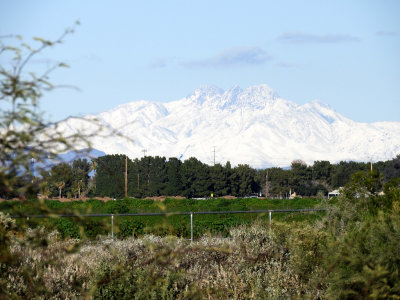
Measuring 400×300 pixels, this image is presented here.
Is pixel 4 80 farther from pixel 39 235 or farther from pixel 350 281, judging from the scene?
pixel 350 281

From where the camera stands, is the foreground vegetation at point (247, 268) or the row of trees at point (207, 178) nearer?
the foreground vegetation at point (247, 268)

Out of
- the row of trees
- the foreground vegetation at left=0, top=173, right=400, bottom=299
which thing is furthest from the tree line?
the foreground vegetation at left=0, top=173, right=400, bottom=299

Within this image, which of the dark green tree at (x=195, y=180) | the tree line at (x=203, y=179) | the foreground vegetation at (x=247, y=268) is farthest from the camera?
the dark green tree at (x=195, y=180)

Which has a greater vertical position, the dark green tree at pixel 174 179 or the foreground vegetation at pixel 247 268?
the dark green tree at pixel 174 179

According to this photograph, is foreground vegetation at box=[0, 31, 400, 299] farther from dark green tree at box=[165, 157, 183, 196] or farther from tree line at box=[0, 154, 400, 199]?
dark green tree at box=[165, 157, 183, 196]

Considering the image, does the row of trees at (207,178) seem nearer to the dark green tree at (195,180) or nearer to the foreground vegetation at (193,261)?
the dark green tree at (195,180)

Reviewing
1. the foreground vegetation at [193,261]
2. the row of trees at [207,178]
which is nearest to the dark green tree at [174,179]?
the row of trees at [207,178]

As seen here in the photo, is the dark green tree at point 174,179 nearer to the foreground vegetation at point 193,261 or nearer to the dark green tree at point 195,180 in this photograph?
the dark green tree at point 195,180

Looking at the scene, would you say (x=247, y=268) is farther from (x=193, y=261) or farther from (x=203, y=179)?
(x=203, y=179)

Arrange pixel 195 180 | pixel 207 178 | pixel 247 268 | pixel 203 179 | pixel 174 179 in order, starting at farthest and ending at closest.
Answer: pixel 195 180, pixel 174 179, pixel 207 178, pixel 203 179, pixel 247 268

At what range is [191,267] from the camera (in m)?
9.80

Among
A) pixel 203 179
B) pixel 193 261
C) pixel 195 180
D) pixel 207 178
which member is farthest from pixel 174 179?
pixel 193 261

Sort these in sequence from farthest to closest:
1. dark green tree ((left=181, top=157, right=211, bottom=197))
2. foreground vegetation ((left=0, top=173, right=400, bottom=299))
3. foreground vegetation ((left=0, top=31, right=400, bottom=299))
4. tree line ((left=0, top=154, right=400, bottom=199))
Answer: dark green tree ((left=181, top=157, right=211, bottom=197)) → tree line ((left=0, top=154, right=400, bottom=199)) → foreground vegetation ((left=0, top=173, right=400, bottom=299)) → foreground vegetation ((left=0, top=31, right=400, bottom=299))

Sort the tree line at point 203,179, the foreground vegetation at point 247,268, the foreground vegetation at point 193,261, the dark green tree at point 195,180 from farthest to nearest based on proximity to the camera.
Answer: the dark green tree at point 195,180, the tree line at point 203,179, the foreground vegetation at point 247,268, the foreground vegetation at point 193,261
